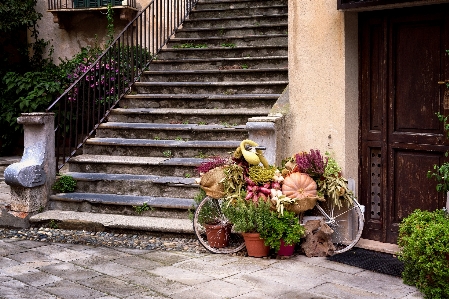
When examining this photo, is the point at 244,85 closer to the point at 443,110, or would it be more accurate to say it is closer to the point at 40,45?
the point at 443,110

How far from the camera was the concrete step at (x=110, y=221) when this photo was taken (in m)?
7.47

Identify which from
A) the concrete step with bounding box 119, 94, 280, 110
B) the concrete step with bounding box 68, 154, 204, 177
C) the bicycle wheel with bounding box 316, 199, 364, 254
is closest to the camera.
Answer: the bicycle wheel with bounding box 316, 199, 364, 254

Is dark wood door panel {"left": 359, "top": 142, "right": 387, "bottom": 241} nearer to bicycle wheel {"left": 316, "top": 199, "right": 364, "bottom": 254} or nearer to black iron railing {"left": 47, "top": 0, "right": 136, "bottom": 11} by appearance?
bicycle wheel {"left": 316, "top": 199, "right": 364, "bottom": 254}

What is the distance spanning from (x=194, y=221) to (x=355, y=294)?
215cm

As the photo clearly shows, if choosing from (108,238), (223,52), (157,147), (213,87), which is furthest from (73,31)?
(108,238)

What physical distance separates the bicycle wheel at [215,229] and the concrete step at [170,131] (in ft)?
6.61

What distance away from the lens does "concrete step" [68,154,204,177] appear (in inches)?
337

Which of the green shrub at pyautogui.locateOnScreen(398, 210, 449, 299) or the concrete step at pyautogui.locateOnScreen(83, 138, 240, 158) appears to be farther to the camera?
the concrete step at pyautogui.locateOnScreen(83, 138, 240, 158)

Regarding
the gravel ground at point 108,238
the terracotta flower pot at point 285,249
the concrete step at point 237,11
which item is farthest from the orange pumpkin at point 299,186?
the concrete step at point 237,11

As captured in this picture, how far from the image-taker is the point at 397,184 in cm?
683

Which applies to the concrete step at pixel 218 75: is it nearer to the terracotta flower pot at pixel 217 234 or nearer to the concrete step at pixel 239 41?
the concrete step at pixel 239 41

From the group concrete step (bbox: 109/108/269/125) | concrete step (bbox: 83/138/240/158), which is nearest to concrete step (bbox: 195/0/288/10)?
concrete step (bbox: 109/108/269/125)

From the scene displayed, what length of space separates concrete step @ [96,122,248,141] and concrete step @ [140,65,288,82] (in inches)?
48.5

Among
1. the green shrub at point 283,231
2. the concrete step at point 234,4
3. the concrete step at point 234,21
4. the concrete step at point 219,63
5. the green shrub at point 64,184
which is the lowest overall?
the green shrub at point 283,231
